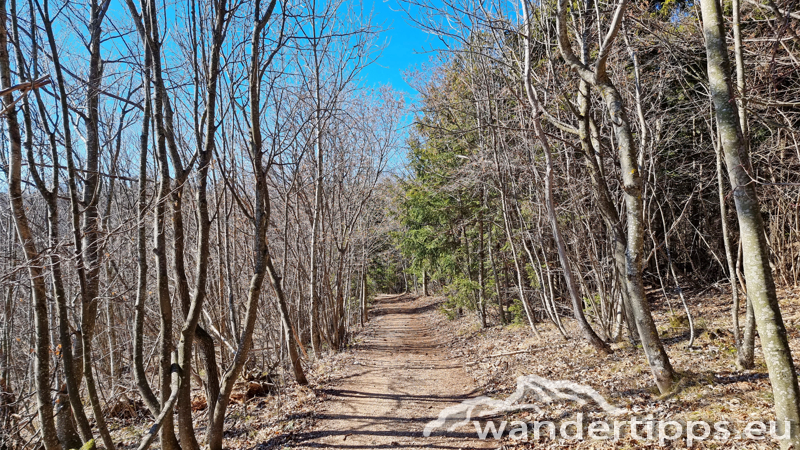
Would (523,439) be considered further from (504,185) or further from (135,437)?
(135,437)

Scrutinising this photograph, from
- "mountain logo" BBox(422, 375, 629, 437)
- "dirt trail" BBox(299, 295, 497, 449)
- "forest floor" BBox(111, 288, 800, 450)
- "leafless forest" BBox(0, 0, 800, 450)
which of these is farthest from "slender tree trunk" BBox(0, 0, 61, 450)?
"mountain logo" BBox(422, 375, 629, 437)

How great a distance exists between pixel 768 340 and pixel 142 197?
20.3 ft

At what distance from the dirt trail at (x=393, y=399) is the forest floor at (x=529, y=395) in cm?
2

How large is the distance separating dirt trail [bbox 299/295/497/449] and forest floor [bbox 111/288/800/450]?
0.06ft

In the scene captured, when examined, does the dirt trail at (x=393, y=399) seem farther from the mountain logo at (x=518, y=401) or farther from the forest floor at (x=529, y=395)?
the mountain logo at (x=518, y=401)

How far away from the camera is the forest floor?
421 centimetres

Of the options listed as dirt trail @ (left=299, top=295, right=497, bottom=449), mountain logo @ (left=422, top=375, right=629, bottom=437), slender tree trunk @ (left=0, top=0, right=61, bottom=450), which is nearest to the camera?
slender tree trunk @ (left=0, top=0, right=61, bottom=450)

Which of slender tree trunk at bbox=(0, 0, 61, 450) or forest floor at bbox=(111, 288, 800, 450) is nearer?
slender tree trunk at bbox=(0, 0, 61, 450)

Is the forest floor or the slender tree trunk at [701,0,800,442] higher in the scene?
the slender tree trunk at [701,0,800,442]

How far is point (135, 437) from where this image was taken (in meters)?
7.40

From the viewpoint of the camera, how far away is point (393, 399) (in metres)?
6.86

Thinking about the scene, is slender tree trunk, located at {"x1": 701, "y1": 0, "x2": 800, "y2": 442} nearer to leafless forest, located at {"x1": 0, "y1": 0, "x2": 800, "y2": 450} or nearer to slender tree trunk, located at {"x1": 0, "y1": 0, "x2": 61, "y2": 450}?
leafless forest, located at {"x1": 0, "y1": 0, "x2": 800, "y2": 450}

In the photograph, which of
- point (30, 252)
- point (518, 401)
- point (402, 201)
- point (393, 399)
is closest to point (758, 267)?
point (518, 401)

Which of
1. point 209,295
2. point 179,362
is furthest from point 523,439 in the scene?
point 209,295
